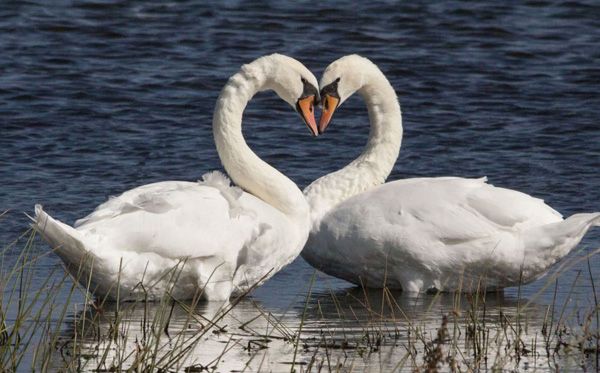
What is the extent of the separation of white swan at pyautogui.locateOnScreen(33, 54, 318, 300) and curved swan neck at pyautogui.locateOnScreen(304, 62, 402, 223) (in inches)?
27.2

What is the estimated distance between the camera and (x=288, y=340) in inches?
261

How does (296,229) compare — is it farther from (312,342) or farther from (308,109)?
(312,342)

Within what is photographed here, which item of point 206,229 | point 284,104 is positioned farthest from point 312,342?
point 284,104

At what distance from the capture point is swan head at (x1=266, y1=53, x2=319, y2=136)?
8.98m

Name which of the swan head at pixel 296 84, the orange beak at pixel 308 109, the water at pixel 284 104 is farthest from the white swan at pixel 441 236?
the swan head at pixel 296 84

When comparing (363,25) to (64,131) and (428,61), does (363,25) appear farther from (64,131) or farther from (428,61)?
(64,131)

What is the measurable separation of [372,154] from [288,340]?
3.61 metres

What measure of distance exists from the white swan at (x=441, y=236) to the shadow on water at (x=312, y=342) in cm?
70

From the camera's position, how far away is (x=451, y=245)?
28.5ft

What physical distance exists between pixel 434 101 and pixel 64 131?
388 centimetres

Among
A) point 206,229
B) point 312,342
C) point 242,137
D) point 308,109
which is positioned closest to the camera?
point 312,342

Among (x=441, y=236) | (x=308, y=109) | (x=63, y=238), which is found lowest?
(x=441, y=236)

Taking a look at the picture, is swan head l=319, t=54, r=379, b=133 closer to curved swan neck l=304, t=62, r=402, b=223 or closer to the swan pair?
curved swan neck l=304, t=62, r=402, b=223

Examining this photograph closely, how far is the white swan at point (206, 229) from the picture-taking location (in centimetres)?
764
